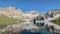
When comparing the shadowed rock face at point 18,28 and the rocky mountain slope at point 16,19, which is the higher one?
the rocky mountain slope at point 16,19

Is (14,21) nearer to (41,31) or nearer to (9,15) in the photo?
(9,15)

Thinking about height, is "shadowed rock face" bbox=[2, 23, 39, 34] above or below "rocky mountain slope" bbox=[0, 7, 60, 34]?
below

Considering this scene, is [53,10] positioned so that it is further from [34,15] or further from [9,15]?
[9,15]

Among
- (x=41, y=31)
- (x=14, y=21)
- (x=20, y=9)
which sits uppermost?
(x=20, y=9)

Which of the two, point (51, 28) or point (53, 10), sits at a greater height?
point (53, 10)

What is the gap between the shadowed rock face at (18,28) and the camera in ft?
21.7

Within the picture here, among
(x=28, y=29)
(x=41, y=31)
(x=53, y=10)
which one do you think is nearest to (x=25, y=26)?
(x=28, y=29)

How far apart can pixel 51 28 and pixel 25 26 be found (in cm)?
102

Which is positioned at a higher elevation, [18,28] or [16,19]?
[16,19]

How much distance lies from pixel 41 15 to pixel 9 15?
1234 millimetres

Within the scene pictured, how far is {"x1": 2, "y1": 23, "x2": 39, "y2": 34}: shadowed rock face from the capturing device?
21.7ft

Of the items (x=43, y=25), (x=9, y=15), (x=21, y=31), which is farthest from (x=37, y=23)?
(x=9, y=15)

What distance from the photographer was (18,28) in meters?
6.67

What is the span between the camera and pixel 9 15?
6.70m
